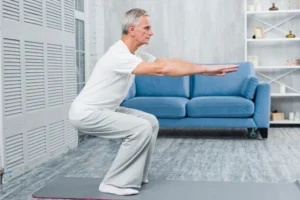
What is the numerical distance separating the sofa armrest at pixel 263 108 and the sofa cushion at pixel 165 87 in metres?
1.03

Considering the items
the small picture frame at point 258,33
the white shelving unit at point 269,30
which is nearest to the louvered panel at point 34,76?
the white shelving unit at point 269,30

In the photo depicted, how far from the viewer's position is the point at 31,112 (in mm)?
3643

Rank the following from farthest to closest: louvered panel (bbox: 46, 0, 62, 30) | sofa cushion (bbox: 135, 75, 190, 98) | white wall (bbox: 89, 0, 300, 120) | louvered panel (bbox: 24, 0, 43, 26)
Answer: white wall (bbox: 89, 0, 300, 120)
sofa cushion (bbox: 135, 75, 190, 98)
louvered panel (bbox: 46, 0, 62, 30)
louvered panel (bbox: 24, 0, 43, 26)

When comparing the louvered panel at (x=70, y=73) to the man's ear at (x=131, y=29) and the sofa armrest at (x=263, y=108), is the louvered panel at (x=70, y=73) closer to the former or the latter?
the man's ear at (x=131, y=29)

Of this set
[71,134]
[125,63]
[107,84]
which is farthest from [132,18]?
[71,134]

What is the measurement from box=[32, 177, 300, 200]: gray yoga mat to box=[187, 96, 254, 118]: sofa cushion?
1955 mm

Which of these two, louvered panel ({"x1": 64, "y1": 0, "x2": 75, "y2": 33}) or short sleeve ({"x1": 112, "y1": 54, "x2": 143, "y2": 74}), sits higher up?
louvered panel ({"x1": 64, "y1": 0, "x2": 75, "y2": 33})

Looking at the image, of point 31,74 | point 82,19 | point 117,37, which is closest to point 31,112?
point 31,74

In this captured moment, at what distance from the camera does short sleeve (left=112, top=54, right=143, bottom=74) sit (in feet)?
8.75

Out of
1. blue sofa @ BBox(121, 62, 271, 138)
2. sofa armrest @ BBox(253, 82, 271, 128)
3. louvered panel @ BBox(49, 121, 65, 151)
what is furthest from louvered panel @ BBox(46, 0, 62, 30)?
sofa armrest @ BBox(253, 82, 271, 128)

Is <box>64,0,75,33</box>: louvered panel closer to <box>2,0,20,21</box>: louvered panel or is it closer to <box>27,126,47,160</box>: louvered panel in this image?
<box>2,0,20,21</box>: louvered panel

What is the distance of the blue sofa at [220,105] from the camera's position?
4.91 meters

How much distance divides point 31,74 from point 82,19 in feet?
6.74

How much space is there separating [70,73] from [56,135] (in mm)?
703
